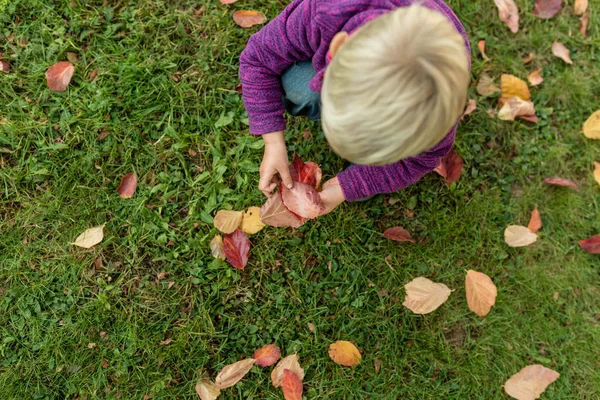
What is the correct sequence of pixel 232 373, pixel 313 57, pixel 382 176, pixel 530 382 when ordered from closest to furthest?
pixel 313 57, pixel 382 176, pixel 232 373, pixel 530 382

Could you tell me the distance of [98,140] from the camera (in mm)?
1896

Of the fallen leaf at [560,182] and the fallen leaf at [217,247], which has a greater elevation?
the fallen leaf at [217,247]

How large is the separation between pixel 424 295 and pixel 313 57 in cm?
110

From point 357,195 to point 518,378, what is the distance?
1067 millimetres

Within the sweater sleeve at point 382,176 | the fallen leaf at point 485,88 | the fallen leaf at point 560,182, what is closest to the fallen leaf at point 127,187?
the sweater sleeve at point 382,176

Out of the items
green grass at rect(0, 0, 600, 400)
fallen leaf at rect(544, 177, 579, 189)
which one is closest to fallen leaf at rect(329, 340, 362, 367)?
green grass at rect(0, 0, 600, 400)

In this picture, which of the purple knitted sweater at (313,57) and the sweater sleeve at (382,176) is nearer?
the purple knitted sweater at (313,57)

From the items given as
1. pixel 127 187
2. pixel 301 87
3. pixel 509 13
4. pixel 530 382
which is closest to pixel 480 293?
pixel 530 382

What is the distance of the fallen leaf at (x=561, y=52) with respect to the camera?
6.98 ft

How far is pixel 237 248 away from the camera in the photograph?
1.84 m

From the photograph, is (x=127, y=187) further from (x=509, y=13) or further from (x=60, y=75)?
(x=509, y=13)

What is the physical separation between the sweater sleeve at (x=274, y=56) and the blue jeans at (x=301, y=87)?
2 centimetres

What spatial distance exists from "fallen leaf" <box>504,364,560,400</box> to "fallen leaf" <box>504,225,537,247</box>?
0.50m

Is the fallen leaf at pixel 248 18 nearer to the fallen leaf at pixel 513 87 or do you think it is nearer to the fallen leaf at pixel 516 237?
the fallen leaf at pixel 513 87
